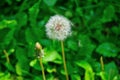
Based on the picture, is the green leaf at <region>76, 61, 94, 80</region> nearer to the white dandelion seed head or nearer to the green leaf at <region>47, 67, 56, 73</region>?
the green leaf at <region>47, 67, 56, 73</region>

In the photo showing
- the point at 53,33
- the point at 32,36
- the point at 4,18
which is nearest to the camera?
the point at 53,33

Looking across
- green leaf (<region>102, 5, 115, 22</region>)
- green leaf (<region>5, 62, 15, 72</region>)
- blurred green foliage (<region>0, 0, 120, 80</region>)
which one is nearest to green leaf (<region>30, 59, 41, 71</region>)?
blurred green foliage (<region>0, 0, 120, 80</region>)

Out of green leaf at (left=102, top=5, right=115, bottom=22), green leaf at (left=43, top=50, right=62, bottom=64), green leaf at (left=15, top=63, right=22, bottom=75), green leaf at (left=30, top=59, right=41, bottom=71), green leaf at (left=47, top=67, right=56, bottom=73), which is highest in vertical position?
green leaf at (left=102, top=5, right=115, bottom=22)

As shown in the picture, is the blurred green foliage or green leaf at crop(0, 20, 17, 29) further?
green leaf at crop(0, 20, 17, 29)

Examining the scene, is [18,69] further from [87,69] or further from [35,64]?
[87,69]

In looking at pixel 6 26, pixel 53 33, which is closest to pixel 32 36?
pixel 6 26

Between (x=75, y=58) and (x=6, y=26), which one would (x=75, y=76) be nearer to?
(x=75, y=58)

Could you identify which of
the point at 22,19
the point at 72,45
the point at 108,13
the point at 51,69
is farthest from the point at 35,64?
the point at 108,13
